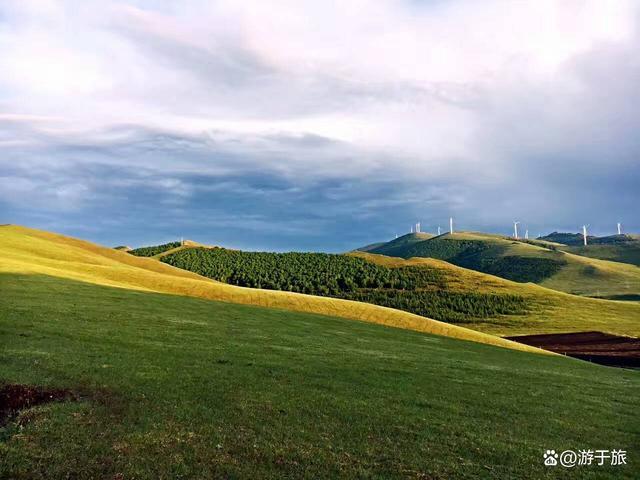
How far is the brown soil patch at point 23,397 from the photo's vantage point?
18994 millimetres

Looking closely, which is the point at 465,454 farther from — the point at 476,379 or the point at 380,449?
the point at 476,379

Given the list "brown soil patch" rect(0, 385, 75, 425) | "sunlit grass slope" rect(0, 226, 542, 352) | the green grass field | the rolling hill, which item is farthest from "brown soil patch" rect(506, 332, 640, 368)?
"brown soil patch" rect(0, 385, 75, 425)

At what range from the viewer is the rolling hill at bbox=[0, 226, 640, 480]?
1659 cm

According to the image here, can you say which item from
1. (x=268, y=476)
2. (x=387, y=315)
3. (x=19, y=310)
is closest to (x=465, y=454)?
(x=268, y=476)

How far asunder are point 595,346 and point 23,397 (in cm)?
10633

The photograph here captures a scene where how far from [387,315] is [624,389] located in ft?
150

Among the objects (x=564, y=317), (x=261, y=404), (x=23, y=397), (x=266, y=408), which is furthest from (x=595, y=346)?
(x=23, y=397)

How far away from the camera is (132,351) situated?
31.7m

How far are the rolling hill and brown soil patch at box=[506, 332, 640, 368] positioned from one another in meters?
45.2

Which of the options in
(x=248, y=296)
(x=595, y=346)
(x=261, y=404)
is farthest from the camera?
(x=595, y=346)

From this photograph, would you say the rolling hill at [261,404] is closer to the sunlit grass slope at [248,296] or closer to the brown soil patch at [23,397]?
the brown soil patch at [23,397]

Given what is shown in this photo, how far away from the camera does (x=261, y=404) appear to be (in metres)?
23.1

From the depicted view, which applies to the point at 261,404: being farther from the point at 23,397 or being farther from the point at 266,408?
the point at 23,397

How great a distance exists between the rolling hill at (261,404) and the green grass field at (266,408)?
3.5 inches
